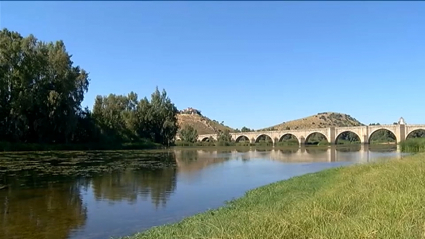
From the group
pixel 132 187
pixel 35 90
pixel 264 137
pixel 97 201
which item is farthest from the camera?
pixel 264 137

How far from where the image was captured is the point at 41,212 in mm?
13609

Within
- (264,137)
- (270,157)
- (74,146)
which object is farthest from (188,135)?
(270,157)

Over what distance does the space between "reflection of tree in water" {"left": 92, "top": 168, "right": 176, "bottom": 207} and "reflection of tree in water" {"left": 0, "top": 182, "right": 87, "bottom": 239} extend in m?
1.54

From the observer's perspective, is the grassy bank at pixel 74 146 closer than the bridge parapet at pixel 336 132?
Yes

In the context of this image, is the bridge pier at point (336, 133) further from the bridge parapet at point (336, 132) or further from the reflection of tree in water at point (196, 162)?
the reflection of tree in water at point (196, 162)

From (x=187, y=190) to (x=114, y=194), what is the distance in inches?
152

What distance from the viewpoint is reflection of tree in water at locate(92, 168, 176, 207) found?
17562mm

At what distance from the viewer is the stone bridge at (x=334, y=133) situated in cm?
11056

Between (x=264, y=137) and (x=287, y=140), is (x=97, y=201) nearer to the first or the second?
(x=287, y=140)

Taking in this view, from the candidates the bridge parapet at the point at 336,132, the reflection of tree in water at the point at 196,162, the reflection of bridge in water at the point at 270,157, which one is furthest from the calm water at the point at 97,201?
the bridge parapet at the point at 336,132

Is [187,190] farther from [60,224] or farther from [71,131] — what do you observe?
[71,131]

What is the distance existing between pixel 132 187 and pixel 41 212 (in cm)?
741

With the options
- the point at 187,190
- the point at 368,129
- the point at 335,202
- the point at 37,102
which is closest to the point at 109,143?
the point at 37,102

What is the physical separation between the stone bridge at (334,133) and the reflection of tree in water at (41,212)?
353 ft
